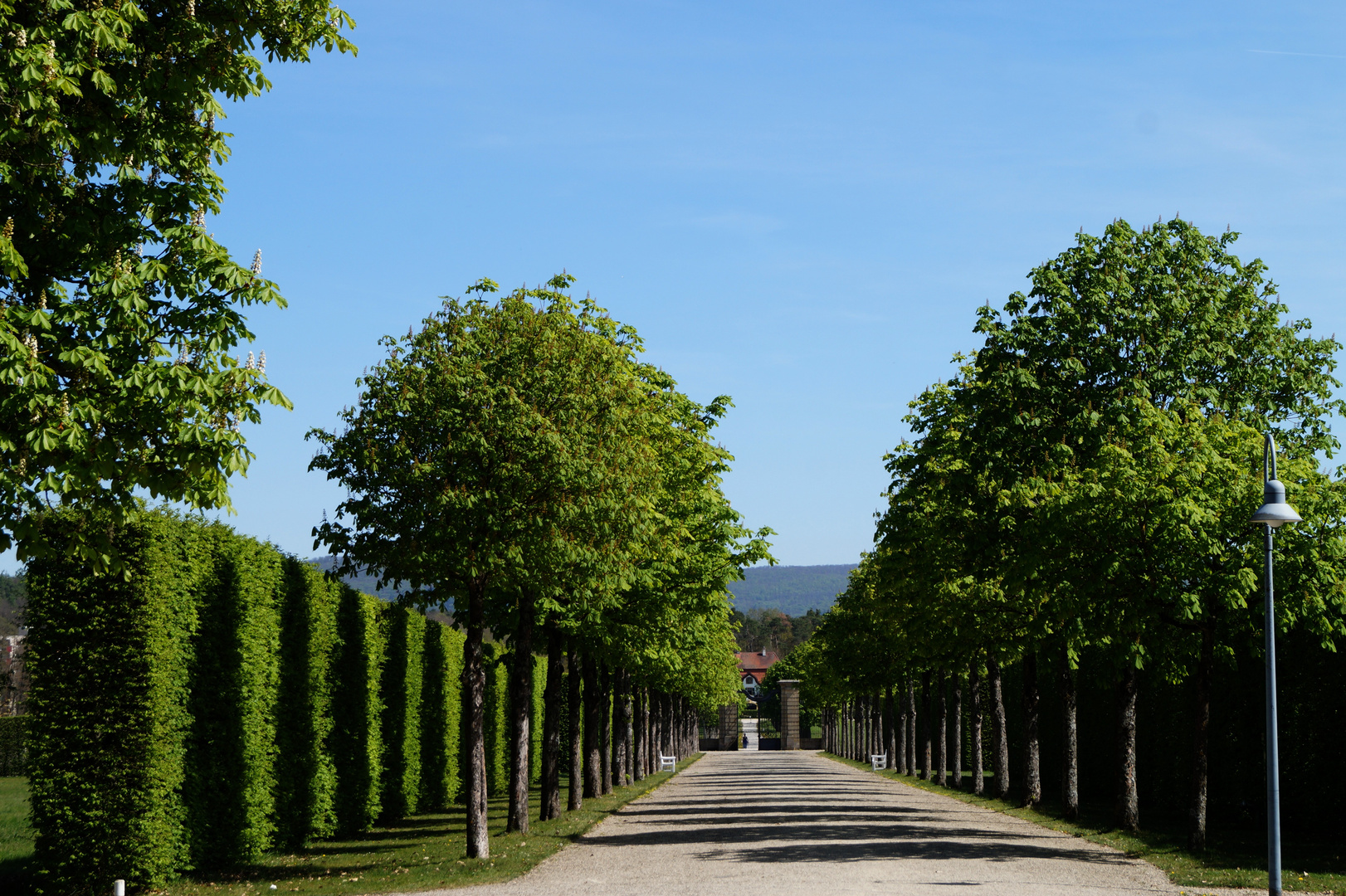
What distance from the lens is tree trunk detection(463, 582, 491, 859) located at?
65.0ft

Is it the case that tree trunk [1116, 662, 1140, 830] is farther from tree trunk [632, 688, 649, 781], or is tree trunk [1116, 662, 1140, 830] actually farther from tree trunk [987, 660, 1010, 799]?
tree trunk [632, 688, 649, 781]

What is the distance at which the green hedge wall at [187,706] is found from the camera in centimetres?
1555

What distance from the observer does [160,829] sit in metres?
15.9

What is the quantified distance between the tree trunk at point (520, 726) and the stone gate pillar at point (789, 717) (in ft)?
339

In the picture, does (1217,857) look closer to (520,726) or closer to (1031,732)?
(1031,732)

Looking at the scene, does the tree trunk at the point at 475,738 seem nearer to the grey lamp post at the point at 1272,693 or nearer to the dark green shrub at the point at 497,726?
the grey lamp post at the point at 1272,693

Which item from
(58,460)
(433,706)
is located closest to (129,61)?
(58,460)

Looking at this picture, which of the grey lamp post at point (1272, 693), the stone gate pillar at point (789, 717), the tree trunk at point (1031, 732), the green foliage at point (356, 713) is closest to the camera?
the grey lamp post at point (1272, 693)

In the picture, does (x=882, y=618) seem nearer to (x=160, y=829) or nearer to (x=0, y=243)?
(x=160, y=829)

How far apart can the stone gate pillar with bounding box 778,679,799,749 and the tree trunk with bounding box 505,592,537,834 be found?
4067 inches

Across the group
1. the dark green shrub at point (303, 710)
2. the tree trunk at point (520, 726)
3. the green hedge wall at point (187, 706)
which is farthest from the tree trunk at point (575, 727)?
the dark green shrub at point (303, 710)

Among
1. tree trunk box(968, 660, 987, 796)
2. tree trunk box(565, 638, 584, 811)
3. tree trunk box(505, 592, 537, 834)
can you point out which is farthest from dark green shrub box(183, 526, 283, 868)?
tree trunk box(968, 660, 987, 796)

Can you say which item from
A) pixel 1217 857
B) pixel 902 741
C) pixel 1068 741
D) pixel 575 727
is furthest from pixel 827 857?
pixel 902 741

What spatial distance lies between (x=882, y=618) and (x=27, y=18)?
31.3m
